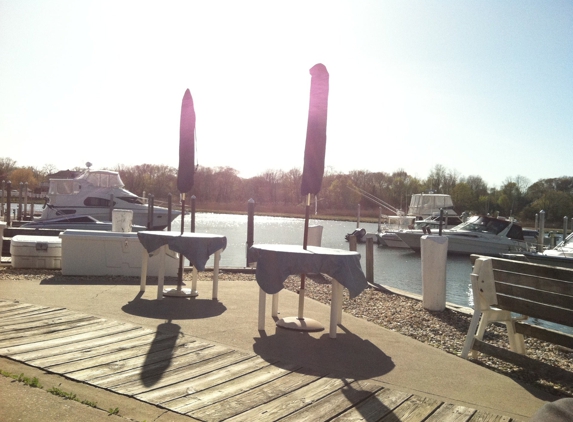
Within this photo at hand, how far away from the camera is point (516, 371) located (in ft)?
15.4

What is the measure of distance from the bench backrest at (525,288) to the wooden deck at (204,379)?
47.4 inches

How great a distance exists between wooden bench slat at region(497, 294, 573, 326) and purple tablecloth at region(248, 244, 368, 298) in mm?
1291

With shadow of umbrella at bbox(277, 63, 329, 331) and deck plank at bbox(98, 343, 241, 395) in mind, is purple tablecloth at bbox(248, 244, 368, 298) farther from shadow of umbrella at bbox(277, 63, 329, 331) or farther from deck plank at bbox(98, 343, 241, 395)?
deck plank at bbox(98, 343, 241, 395)

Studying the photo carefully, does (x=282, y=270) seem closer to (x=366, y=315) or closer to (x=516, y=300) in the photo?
(x=516, y=300)

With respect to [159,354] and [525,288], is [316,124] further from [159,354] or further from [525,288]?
[159,354]

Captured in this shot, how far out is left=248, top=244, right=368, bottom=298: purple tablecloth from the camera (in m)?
5.13

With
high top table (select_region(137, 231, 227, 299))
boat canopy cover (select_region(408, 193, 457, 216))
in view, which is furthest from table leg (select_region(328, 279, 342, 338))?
boat canopy cover (select_region(408, 193, 457, 216))

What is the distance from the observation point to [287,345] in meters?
4.99

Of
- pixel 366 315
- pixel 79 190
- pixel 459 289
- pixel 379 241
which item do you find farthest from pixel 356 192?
pixel 366 315

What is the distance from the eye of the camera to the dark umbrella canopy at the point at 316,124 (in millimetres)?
5758

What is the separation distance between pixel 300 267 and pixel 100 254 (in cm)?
529

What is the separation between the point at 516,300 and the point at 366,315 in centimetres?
285

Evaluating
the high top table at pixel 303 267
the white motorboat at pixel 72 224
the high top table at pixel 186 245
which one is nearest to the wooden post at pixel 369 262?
the high top table at pixel 186 245

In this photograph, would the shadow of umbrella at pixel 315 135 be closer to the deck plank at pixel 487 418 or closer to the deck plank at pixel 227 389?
the deck plank at pixel 227 389
